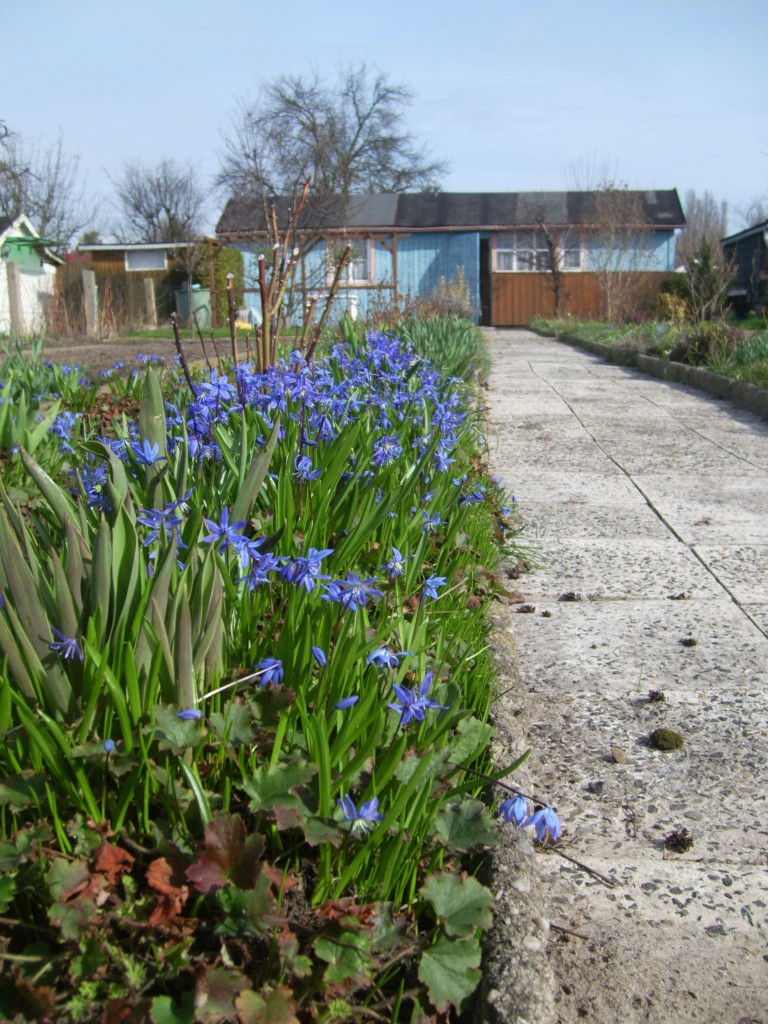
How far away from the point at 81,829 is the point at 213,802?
0.22m

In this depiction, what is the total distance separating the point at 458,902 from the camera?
150 centimetres

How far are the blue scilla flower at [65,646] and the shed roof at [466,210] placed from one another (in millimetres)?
35060

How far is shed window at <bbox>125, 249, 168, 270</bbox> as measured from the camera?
40625 mm

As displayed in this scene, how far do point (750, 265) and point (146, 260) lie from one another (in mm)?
25779

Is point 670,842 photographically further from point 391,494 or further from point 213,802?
point 391,494

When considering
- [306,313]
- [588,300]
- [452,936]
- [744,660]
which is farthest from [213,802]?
[588,300]

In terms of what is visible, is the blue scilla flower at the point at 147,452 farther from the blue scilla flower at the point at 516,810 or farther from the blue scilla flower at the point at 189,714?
the blue scilla flower at the point at 516,810

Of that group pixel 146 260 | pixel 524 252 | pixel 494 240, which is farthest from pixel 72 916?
pixel 146 260

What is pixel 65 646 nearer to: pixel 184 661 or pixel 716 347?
pixel 184 661

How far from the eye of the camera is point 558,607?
3.54 meters

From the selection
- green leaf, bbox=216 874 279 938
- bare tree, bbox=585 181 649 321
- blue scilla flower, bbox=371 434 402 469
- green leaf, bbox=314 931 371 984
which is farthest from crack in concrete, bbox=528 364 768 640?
bare tree, bbox=585 181 649 321

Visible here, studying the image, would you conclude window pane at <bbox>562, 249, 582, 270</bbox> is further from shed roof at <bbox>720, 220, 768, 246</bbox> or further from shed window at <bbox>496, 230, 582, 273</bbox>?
shed roof at <bbox>720, 220, 768, 246</bbox>

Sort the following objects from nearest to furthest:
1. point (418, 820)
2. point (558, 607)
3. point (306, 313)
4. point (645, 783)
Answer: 1. point (418, 820)
2. point (645, 783)
3. point (558, 607)
4. point (306, 313)

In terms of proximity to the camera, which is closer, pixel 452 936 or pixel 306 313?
pixel 452 936
